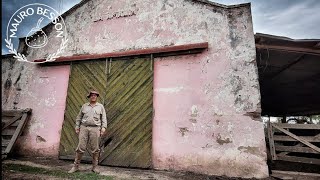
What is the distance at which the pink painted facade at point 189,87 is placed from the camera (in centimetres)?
501

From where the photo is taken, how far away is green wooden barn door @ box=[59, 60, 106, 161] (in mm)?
6262

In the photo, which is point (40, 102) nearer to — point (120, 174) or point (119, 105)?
point (119, 105)

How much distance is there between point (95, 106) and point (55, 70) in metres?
2.77

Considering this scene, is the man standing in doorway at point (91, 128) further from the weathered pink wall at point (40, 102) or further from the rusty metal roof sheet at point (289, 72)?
the rusty metal roof sheet at point (289, 72)

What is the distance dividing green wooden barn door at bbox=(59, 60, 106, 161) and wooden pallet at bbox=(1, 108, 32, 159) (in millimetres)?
1301

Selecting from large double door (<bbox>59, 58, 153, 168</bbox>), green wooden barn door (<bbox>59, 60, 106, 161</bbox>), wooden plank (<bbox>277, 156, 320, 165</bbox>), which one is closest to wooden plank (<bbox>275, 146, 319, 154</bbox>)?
wooden plank (<bbox>277, 156, 320, 165</bbox>)

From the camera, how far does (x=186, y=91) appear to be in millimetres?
5582

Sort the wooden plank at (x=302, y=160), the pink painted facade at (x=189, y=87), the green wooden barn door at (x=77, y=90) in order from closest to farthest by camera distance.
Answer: the wooden plank at (x=302, y=160), the pink painted facade at (x=189, y=87), the green wooden barn door at (x=77, y=90)

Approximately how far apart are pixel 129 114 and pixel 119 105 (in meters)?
0.39

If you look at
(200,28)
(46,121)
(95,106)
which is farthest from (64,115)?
(200,28)

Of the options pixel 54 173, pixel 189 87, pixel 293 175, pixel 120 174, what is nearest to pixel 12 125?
pixel 54 173

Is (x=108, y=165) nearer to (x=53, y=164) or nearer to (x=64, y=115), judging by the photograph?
(x=53, y=164)

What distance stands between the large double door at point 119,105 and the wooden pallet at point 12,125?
4.32 feet

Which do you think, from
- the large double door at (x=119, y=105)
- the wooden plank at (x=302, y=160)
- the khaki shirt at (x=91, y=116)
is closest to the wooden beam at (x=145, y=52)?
the large double door at (x=119, y=105)
